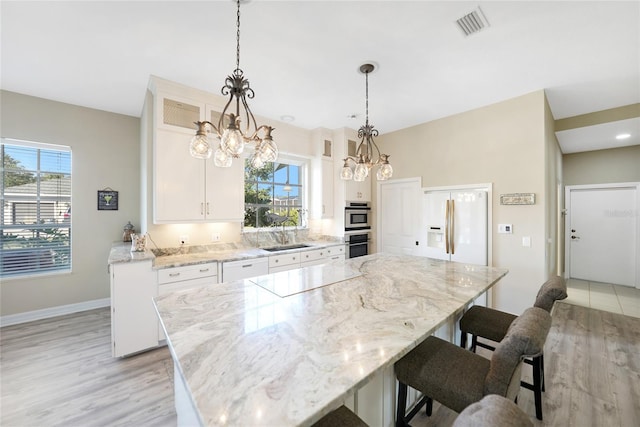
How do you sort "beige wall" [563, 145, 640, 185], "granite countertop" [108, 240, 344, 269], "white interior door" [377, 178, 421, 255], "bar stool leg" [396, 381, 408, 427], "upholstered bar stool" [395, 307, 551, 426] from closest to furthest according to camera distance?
"upholstered bar stool" [395, 307, 551, 426] → "bar stool leg" [396, 381, 408, 427] → "granite countertop" [108, 240, 344, 269] → "white interior door" [377, 178, 421, 255] → "beige wall" [563, 145, 640, 185]

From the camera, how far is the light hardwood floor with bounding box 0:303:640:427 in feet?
6.02

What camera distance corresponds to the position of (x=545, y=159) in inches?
122

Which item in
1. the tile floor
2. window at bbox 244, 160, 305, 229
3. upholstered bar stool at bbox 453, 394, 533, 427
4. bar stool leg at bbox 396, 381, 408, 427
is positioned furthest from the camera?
window at bbox 244, 160, 305, 229

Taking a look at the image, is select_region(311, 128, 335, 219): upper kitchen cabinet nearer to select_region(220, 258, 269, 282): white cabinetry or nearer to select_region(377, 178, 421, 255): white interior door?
select_region(377, 178, 421, 255): white interior door

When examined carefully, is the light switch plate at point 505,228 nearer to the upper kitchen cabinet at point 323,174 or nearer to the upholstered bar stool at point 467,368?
the upholstered bar stool at point 467,368

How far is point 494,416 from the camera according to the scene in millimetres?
629

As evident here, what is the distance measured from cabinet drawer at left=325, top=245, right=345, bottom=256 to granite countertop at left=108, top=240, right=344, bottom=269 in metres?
0.14

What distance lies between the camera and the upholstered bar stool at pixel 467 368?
1096 millimetres

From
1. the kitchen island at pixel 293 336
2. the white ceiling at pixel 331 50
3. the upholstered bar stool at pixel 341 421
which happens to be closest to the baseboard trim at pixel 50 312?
the white ceiling at pixel 331 50

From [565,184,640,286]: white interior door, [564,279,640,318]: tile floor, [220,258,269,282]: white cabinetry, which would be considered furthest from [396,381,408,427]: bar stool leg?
[565,184,640,286]: white interior door

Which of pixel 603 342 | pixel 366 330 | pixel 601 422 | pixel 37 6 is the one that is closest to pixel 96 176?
pixel 37 6

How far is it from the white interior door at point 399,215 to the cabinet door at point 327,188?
98 centimetres

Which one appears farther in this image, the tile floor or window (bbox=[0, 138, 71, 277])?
the tile floor

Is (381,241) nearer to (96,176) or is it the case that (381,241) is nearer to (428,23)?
(428,23)
